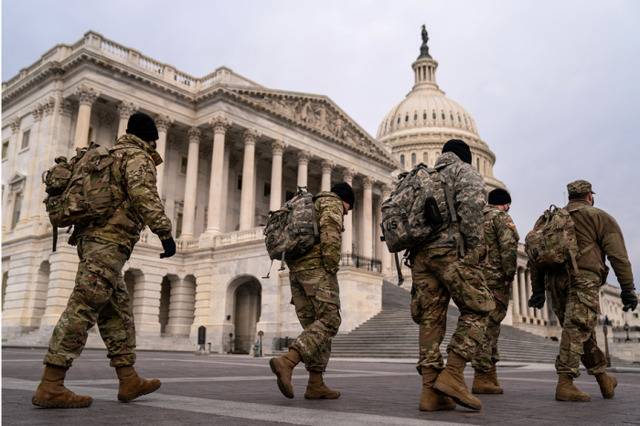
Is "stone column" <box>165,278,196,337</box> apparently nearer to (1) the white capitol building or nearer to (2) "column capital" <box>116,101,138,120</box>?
(1) the white capitol building

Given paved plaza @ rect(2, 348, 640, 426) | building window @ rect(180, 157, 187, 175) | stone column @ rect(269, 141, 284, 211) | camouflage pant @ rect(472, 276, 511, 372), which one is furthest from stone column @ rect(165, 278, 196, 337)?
Result: camouflage pant @ rect(472, 276, 511, 372)

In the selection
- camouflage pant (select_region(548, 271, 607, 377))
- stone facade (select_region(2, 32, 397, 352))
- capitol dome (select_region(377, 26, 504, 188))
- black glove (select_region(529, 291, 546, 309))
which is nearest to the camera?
camouflage pant (select_region(548, 271, 607, 377))

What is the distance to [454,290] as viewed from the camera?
5504mm

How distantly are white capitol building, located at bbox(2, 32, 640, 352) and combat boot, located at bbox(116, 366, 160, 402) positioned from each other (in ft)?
76.3

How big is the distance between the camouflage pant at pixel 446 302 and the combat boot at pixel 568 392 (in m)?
1.99

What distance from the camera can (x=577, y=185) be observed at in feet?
25.3

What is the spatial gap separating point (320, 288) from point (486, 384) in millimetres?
2776

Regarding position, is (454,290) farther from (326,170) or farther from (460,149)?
(326,170)

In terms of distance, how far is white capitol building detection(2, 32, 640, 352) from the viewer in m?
31.9

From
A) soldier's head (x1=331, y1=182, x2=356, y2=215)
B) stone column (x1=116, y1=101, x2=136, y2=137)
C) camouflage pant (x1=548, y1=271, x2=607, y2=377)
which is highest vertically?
stone column (x1=116, y1=101, x2=136, y2=137)

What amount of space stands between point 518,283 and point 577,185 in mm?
76472

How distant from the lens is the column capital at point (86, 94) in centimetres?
3469

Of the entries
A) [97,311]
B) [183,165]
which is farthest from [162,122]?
[97,311]

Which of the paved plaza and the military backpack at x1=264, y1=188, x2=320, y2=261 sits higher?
the military backpack at x1=264, y1=188, x2=320, y2=261
